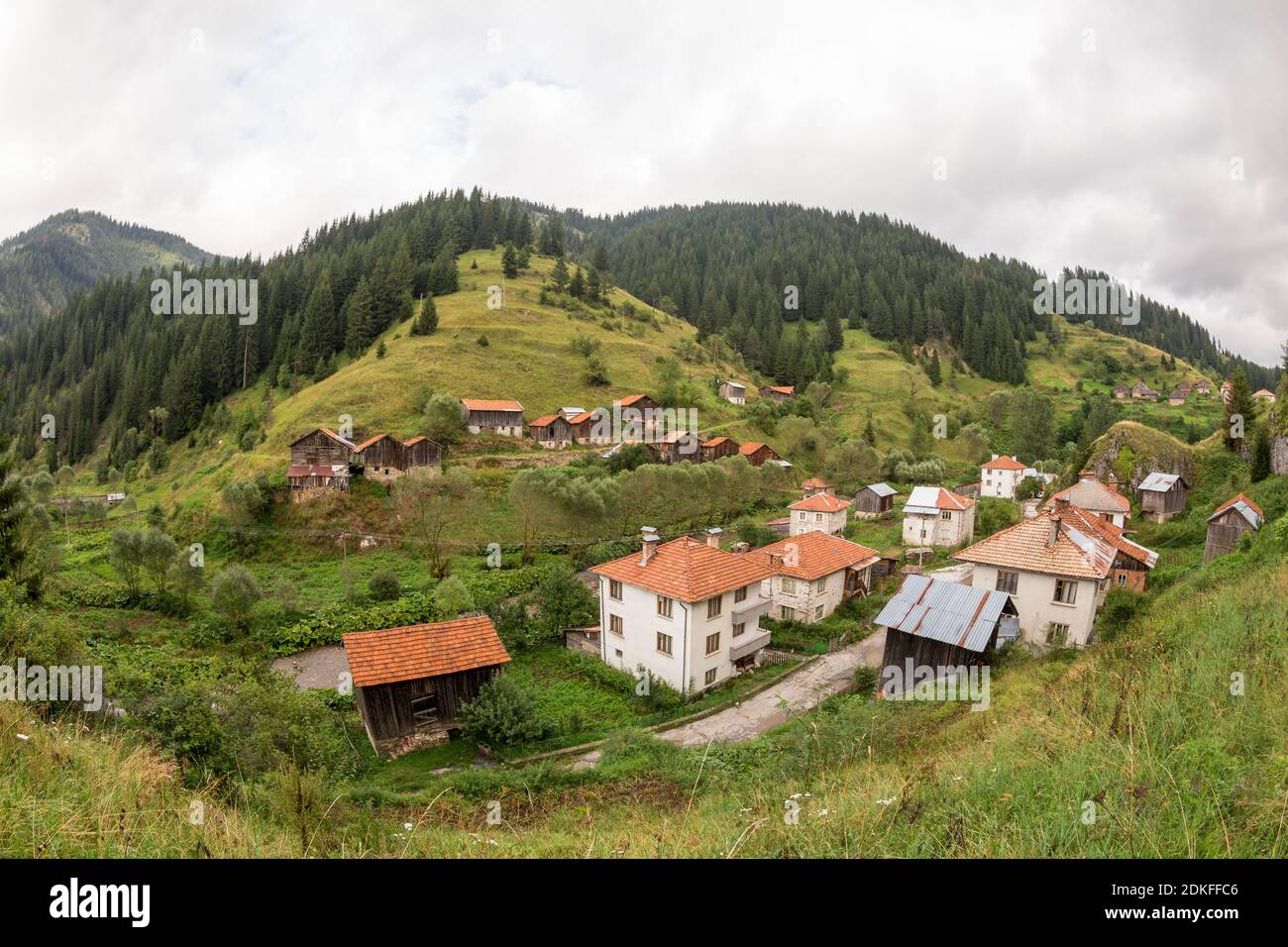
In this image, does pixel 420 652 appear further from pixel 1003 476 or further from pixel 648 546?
pixel 1003 476

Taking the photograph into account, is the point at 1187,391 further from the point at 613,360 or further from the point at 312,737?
the point at 312,737

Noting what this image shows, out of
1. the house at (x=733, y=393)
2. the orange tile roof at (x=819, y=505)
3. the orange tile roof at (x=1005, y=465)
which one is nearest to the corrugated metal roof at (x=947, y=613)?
the orange tile roof at (x=819, y=505)

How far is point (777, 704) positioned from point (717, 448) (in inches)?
2015

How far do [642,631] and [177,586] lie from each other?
28.4 meters

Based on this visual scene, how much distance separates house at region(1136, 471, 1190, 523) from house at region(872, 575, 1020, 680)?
3224 centimetres

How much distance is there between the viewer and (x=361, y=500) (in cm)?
5428

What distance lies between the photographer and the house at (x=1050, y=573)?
24.9 metres

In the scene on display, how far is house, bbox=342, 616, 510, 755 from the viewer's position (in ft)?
69.9

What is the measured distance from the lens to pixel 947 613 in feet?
75.4

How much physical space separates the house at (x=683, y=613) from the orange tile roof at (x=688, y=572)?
4 centimetres

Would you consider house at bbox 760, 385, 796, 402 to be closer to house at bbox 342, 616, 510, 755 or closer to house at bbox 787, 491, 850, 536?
house at bbox 787, 491, 850, 536

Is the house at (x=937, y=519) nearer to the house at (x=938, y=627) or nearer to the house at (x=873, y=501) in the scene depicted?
the house at (x=873, y=501)

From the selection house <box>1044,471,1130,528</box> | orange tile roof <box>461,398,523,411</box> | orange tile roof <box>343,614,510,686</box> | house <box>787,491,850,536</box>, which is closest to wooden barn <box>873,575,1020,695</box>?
orange tile roof <box>343,614,510,686</box>

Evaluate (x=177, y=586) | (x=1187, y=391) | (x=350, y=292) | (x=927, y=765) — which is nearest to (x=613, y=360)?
(x=350, y=292)
